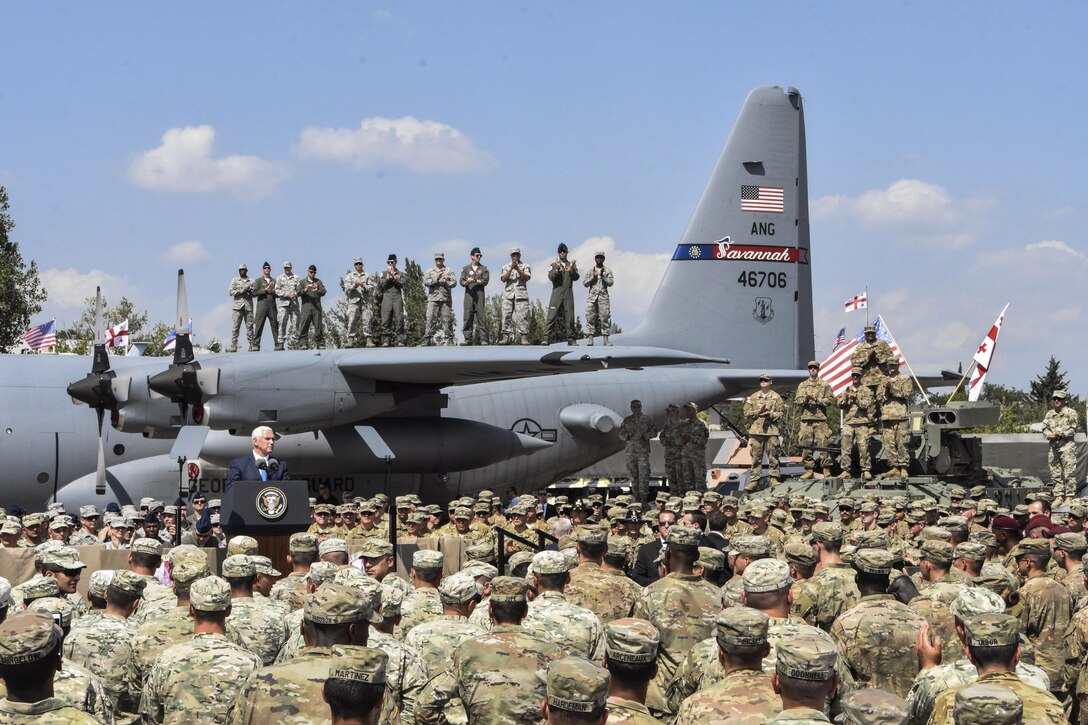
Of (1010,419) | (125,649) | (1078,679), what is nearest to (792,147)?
(1078,679)

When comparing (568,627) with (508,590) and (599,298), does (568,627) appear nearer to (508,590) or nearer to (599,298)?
(508,590)

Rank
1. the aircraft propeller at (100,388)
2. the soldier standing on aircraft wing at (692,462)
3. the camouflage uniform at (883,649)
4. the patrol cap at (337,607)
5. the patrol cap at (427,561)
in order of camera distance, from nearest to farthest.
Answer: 1. the patrol cap at (337,607)
2. the camouflage uniform at (883,649)
3. the patrol cap at (427,561)
4. the aircraft propeller at (100,388)
5. the soldier standing on aircraft wing at (692,462)

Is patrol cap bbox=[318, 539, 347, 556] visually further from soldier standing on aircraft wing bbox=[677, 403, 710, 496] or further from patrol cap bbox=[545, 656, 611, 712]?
soldier standing on aircraft wing bbox=[677, 403, 710, 496]

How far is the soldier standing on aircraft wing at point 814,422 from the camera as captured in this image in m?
17.4

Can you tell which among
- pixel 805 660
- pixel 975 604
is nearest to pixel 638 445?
pixel 975 604

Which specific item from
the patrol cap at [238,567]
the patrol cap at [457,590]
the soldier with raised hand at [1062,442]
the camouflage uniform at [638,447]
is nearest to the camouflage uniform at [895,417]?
the soldier with raised hand at [1062,442]

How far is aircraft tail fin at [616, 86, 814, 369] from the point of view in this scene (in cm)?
2352

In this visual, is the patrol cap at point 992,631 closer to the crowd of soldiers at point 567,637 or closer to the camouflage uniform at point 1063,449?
the crowd of soldiers at point 567,637

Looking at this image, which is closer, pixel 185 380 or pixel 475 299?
pixel 185 380

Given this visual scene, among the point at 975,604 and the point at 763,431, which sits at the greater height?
the point at 763,431

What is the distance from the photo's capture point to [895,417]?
54.1ft

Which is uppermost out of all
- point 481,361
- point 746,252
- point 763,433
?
point 746,252

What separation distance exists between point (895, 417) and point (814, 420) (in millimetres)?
1335

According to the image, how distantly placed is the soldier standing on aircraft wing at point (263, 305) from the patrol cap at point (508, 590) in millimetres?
14614
